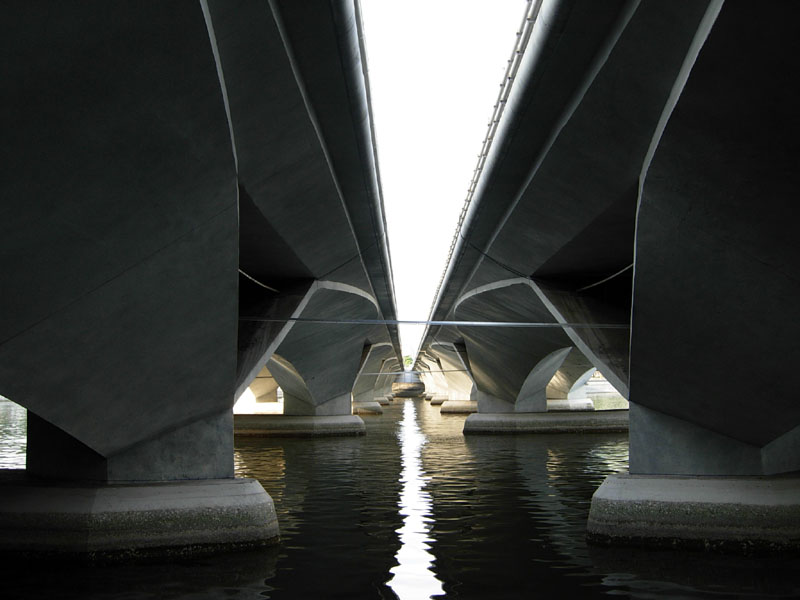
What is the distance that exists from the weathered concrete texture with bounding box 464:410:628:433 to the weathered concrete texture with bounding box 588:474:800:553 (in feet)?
85.2

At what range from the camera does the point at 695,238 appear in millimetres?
10883

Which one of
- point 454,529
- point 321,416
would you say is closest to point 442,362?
point 321,416

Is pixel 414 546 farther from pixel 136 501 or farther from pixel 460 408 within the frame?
pixel 460 408

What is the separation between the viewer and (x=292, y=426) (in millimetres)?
38156

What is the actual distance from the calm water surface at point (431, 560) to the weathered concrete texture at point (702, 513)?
446 mm

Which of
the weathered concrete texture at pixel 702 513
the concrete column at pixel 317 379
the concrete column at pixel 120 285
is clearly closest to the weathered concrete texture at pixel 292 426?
the concrete column at pixel 317 379

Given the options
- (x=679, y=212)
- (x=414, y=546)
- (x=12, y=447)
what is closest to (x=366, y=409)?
(x=12, y=447)

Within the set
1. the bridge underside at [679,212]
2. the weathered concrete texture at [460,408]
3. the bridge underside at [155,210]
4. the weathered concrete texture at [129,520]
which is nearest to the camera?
the bridge underside at [155,210]

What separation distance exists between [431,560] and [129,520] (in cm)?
449

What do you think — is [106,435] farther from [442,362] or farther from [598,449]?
[442,362]

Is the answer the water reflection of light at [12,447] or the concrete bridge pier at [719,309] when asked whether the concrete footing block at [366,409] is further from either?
the concrete bridge pier at [719,309]

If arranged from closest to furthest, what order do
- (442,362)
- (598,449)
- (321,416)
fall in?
(598,449) → (321,416) → (442,362)

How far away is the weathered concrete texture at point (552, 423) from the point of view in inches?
1510

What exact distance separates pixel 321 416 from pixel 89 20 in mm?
33778
